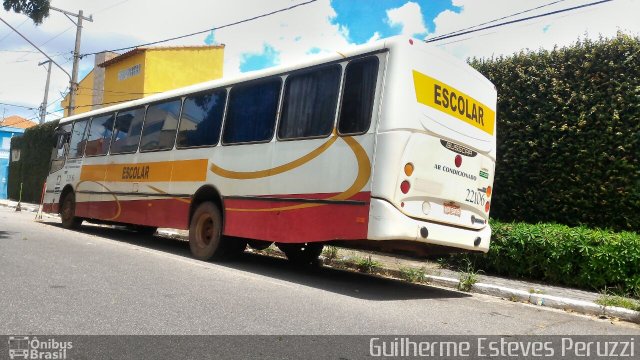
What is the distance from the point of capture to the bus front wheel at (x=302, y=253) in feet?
29.5

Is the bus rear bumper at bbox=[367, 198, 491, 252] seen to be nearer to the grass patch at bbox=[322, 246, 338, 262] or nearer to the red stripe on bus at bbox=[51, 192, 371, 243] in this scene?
the red stripe on bus at bbox=[51, 192, 371, 243]

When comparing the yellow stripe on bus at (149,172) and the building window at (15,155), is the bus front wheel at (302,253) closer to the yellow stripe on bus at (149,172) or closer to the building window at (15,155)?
the yellow stripe on bus at (149,172)

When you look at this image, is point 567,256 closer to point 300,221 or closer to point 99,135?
point 300,221

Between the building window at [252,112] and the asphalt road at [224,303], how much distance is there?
200 cm

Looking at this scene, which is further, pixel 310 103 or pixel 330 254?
pixel 330 254

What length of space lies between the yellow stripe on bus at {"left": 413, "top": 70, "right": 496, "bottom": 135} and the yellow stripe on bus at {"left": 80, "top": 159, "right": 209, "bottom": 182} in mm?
3890

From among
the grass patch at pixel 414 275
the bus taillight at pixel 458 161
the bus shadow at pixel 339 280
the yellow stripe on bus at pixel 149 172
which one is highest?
the bus taillight at pixel 458 161

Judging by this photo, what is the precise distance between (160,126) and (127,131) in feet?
4.85

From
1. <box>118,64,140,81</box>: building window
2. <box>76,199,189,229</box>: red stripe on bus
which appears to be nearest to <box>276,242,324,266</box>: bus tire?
<box>76,199,189,229</box>: red stripe on bus

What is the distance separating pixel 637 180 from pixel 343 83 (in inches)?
196

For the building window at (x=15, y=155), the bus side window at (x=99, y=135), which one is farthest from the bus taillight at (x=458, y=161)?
the building window at (x=15, y=155)

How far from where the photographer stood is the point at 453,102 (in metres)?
6.63

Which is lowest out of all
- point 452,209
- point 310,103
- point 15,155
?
point 452,209

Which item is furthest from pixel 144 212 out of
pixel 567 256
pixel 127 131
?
pixel 567 256
